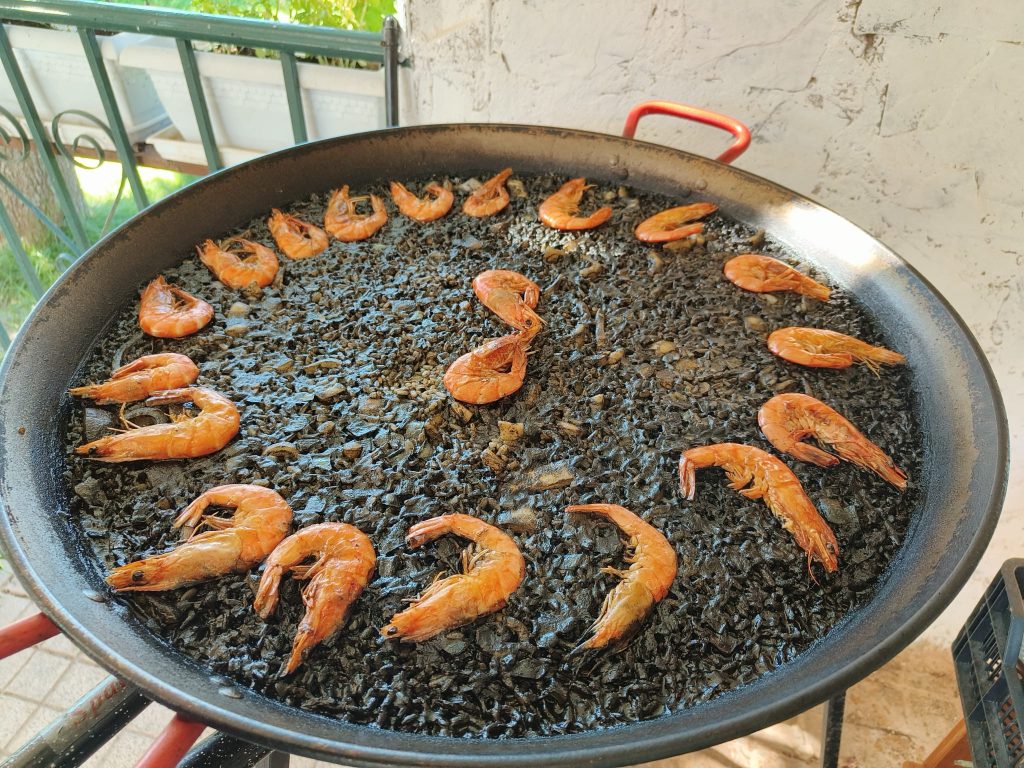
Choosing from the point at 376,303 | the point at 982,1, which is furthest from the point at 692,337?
the point at 982,1

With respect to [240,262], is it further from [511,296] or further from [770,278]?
[770,278]

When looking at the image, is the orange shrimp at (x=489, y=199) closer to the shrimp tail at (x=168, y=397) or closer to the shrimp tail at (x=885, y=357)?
the shrimp tail at (x=168, y=397)

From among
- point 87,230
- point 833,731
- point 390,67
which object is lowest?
point 87,230

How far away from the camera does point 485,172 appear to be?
2.81m

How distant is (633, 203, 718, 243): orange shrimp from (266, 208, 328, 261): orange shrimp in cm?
114

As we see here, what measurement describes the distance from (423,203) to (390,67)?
2.66 feet

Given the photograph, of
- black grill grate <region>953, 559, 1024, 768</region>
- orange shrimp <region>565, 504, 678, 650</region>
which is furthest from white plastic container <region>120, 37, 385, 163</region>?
black grill grate <region>953, 559, 1024, 768</region>

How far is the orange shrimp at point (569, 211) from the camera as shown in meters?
2.56

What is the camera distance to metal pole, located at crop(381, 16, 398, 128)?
289 centimetres

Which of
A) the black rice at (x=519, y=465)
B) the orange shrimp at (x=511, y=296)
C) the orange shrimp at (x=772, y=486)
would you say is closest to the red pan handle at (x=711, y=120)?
the black rice at (x=519, y=465)

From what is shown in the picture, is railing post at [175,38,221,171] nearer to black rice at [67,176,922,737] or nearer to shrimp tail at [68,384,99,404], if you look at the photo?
black rice at [67,176,922,737]

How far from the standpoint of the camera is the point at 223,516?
1.66 m

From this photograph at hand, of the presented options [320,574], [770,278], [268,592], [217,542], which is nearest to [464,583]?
[320,574]

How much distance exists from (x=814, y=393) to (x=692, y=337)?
40cm
